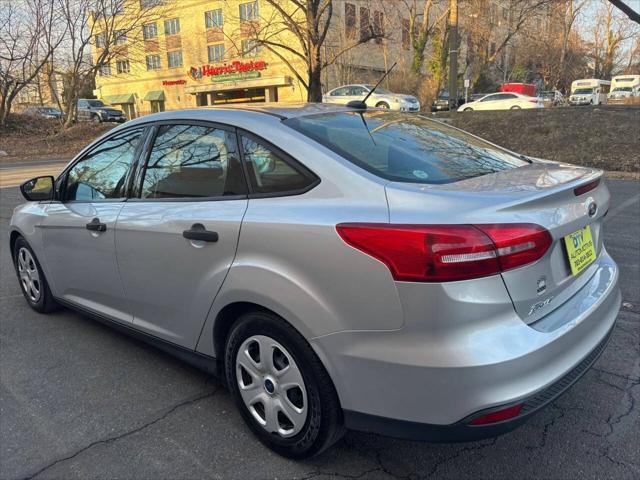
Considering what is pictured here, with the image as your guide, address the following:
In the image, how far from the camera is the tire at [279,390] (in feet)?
7.23

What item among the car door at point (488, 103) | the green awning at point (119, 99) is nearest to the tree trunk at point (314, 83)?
the car door at point (488, 103)

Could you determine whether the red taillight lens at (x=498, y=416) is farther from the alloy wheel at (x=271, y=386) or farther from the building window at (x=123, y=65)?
the building window at (x=123, y=65)

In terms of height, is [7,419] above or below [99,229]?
below

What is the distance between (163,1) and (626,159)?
23422mm

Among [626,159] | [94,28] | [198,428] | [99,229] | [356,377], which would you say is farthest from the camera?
[94,28]

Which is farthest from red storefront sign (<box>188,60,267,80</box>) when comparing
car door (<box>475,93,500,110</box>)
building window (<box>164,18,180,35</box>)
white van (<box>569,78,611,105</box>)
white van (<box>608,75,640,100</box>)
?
white van (<box>608,75,640,100</box>)

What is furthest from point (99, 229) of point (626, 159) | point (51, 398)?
point (626, 159)

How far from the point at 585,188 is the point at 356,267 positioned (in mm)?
1189

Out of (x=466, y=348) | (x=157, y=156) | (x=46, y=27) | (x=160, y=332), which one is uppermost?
(x=46, y=27)

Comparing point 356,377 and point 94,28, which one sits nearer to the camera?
point 356,377

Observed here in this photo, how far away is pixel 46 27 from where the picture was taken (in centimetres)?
2350

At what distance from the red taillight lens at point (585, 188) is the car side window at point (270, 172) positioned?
1.15 m

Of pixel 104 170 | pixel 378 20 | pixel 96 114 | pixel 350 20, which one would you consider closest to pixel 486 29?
pixel 350 20

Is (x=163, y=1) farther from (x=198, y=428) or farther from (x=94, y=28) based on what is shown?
(x=198, y=428)
